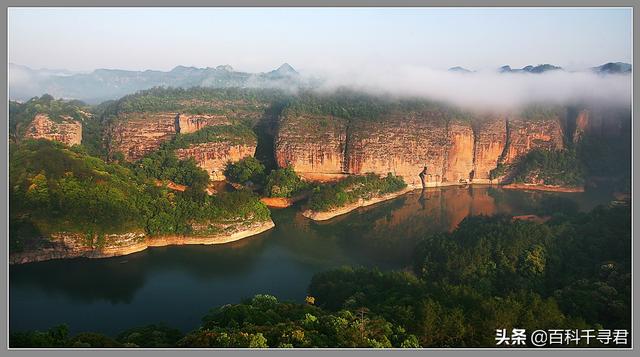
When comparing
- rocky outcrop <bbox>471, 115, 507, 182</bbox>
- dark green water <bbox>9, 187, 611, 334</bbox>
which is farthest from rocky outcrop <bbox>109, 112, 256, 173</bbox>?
rocky outcrop <bbox>471, 115, 507, 182</bbox>

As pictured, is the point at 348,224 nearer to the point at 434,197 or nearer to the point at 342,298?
the point at 434,197

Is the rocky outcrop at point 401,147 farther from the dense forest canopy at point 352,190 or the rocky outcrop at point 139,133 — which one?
the rocky outcrop at point 139,133

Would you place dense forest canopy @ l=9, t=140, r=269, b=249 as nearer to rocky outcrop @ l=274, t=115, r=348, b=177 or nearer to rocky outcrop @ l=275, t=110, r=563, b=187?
rocky outcrop @ l=274, t=115, r=348, b=177

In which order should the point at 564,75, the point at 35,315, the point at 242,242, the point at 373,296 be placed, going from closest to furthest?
the point at 373,296 → the point at 35,315 → the point at 242,242 → the point at 564,75

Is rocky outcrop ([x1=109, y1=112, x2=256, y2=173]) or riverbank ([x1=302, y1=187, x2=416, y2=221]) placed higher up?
rocky outcrop ([x1=109, y1=112, x2=256, y2=173])

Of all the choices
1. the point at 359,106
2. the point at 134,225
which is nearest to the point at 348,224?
the point at 134,225

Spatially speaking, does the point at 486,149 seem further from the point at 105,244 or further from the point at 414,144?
the point at 105,244

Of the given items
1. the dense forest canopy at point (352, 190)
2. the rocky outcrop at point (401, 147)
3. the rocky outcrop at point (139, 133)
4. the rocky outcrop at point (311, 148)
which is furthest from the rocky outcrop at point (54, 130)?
the rocky outcrop at point (401, 147)

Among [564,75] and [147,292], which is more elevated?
[564,75]
